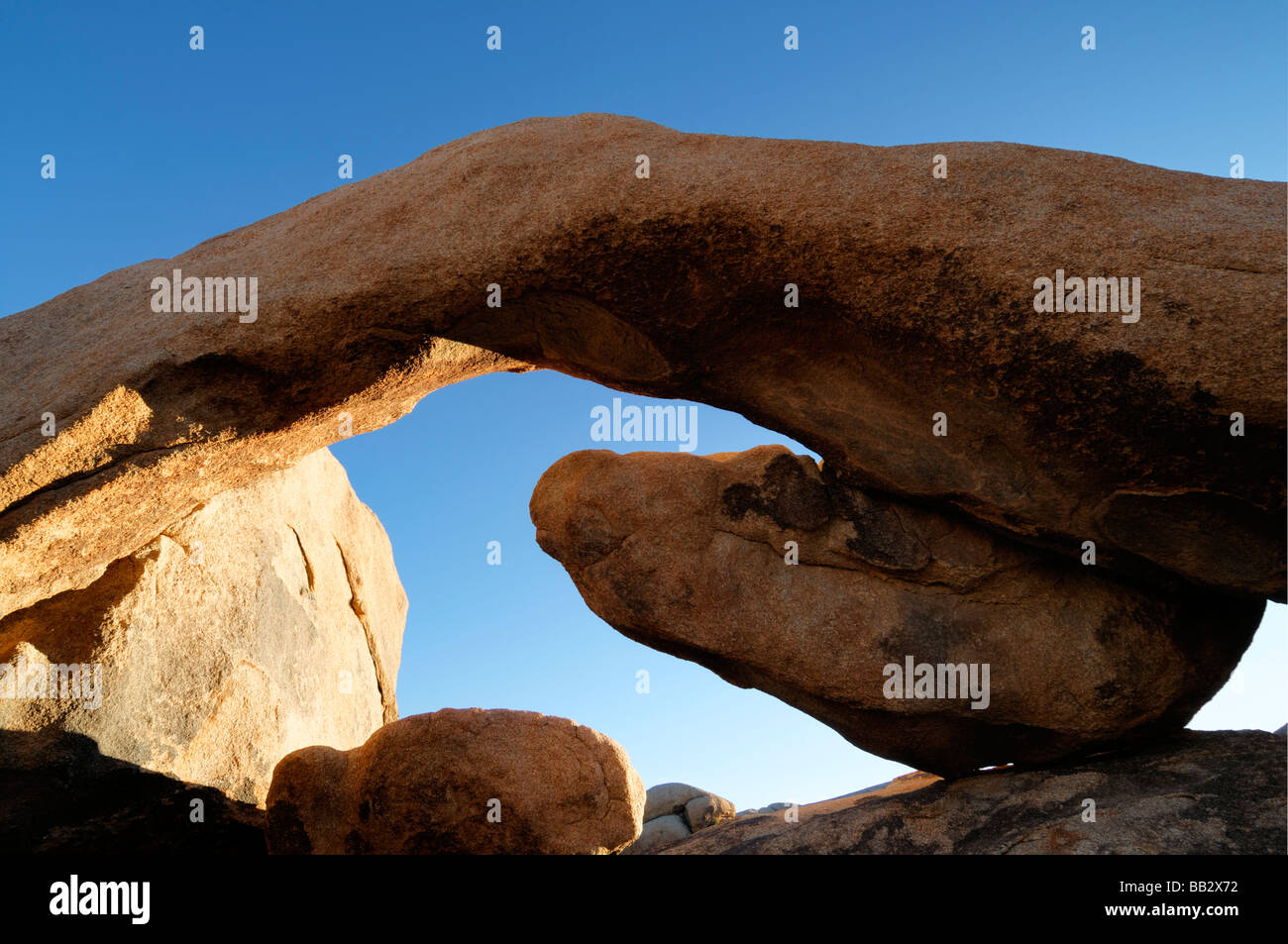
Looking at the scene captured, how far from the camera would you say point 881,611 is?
617 centimetres

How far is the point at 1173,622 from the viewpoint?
19.5 ft

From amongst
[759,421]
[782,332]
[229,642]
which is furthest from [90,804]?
[782,332]

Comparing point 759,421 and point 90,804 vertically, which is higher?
point 759,421

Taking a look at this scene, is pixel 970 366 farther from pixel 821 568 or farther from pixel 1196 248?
pixel 821 568

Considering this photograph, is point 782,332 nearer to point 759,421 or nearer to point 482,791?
point 759,421

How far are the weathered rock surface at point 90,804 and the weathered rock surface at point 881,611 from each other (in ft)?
12.0

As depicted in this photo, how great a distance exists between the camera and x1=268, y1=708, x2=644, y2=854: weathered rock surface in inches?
254

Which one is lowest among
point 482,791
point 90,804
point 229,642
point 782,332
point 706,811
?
point 706,811

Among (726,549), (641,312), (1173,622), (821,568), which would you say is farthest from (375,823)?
(1173,622)

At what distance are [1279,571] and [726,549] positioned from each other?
127 inches

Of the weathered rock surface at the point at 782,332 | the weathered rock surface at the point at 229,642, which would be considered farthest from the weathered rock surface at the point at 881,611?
the weathered rock surface at the point at 229,642

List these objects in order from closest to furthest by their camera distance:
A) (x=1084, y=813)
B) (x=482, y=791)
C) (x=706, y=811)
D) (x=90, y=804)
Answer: (x=1084, y=813), (x=482, y=791), (x=90, y=804), (x=706, y=811)

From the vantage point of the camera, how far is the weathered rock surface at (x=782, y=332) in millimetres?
5078

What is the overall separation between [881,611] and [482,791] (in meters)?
2.98
